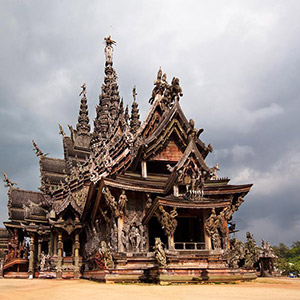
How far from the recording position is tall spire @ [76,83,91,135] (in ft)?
126

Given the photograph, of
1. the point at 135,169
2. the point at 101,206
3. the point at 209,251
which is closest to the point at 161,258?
the point at 209,251

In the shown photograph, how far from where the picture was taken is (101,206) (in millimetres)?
16359

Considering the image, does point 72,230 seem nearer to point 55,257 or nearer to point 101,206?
point 55,257

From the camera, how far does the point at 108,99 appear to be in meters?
42.3

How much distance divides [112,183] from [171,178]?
2.92 meters

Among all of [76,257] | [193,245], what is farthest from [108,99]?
[193,245]

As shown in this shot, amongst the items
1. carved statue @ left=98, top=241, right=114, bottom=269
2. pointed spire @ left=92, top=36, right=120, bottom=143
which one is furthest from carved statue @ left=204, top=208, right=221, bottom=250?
pointed spire @ left=92, top=36, right=120, bottom=143

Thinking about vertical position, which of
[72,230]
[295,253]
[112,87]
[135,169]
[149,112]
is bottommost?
[295,253]

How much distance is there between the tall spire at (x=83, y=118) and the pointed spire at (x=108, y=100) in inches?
63.9

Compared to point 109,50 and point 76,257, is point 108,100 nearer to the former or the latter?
point 109,50

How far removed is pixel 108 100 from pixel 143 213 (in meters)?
29.4

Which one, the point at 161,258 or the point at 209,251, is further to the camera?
the point at 209,251

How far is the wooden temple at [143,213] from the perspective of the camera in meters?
12.7

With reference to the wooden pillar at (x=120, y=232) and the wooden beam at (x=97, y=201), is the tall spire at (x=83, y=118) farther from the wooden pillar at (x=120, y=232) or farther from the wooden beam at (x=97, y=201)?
the wooden pillar at (x=120, y=232)
